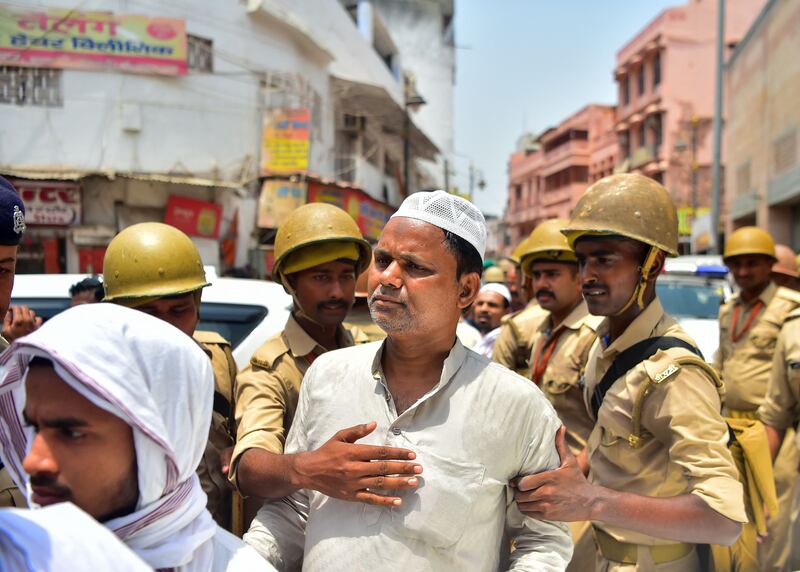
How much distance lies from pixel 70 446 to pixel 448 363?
94 centimetres

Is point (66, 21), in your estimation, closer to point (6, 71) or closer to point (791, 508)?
point (6, 71)

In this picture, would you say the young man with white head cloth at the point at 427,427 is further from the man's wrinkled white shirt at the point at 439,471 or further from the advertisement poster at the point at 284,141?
the advertisement poster at the point at 284,141

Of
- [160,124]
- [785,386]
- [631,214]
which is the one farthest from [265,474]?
[160,124]

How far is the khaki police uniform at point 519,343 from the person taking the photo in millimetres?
4141

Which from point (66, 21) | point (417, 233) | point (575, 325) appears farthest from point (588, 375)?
point (66, 21)

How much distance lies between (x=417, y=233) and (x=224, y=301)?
268 cm

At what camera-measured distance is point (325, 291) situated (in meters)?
2.73

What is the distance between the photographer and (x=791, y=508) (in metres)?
3.92

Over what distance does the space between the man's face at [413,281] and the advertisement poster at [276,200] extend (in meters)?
13.5

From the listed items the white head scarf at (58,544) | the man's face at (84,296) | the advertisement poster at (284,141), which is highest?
the advertisement poster at (284,141)

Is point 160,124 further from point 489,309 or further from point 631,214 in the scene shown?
point 631,214

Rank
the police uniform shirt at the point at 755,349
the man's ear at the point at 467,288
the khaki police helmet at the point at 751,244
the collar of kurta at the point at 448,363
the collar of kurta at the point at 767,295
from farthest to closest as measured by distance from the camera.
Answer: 1. the khaki police helmet at the point at 751,244
2. the collar of kurta at the point at 767,295
3. the police uniform shirt at the point at 755,349
4. the man's ear at the point at 467,288
5. the collar of kurta at the point at 448,363

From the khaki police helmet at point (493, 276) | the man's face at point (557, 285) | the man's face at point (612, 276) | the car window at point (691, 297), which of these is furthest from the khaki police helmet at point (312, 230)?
the khaki police helmet at point (493, 276)

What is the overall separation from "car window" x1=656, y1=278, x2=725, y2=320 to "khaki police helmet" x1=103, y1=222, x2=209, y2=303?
6142mm
